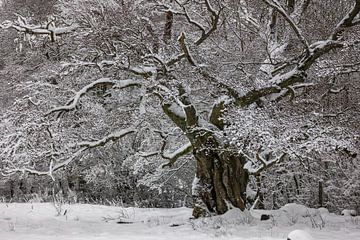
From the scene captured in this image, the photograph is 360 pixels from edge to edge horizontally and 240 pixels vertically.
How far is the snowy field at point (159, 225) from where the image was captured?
7.09 m

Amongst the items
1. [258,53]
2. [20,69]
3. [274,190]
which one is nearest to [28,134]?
[258,53]

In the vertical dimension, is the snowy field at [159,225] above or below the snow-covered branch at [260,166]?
below

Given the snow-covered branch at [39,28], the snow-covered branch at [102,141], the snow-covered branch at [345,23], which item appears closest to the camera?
the snow-covered branch at [345,23]

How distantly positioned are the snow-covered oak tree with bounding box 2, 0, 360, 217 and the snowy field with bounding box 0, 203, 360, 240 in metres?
1.07

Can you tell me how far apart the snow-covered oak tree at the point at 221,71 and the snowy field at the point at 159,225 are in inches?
42.2

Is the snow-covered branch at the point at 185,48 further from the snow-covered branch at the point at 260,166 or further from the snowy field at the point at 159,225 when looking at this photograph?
the snowy field at the point at 159,225

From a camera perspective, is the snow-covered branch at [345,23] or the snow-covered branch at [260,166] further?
the snow-covered branch at [260,166]

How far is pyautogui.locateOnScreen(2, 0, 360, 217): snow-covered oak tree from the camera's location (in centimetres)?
841

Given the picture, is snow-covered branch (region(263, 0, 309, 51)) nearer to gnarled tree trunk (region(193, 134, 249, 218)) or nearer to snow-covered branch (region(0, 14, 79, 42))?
gnarled tree trunk (region(193, 134, 249, 218))

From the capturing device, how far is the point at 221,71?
31.4ft

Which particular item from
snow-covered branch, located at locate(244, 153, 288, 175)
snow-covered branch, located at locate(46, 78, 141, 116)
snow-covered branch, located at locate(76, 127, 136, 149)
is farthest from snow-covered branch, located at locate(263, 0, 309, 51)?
snow-covered branch, located at locate(76, 127, 136, 149)

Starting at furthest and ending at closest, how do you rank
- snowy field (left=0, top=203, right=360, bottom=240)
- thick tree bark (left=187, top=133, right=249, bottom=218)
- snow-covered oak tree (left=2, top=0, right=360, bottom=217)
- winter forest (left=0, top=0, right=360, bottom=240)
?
thick tree bark (left=187, top=133, right=249, bottom=218) < snow-covered oak tree (left=2, top=0, right=360, bottom=217) < winter forest (left=0, top=0, right=360, bottom=240) < snowy field (left=0, top=203, right=360, bottom=240)

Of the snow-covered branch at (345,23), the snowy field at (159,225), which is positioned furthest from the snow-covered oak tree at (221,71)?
the snowy field at (159,225)

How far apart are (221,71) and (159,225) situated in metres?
3.58
